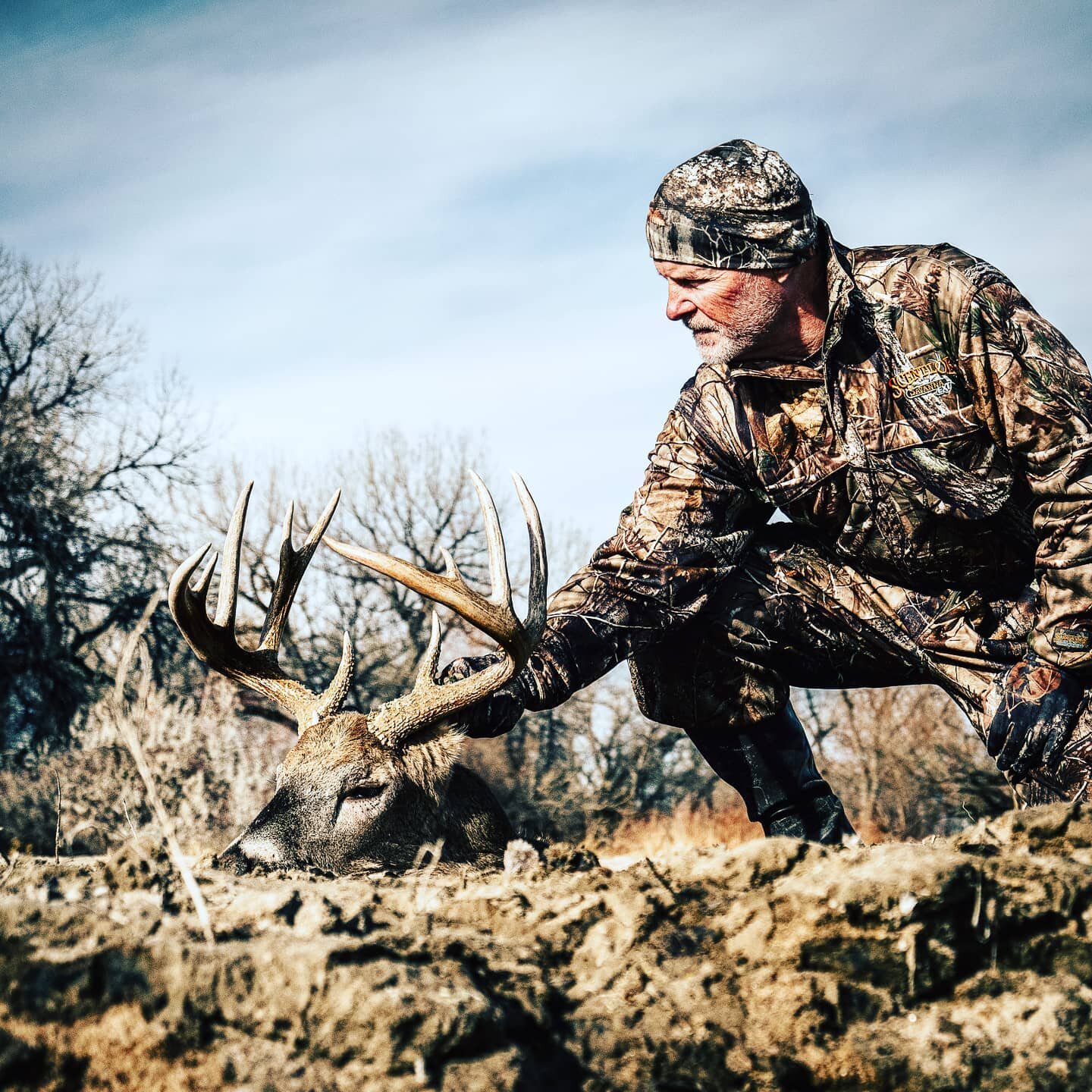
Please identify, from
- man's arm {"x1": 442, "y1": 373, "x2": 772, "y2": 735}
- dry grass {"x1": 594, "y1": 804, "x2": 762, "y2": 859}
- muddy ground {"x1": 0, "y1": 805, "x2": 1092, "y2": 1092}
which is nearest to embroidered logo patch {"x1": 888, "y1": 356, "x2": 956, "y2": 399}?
man's arm {"x1": 442, "y1": 373, "x2": 772, "y2": 735}

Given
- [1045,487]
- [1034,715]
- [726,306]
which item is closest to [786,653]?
[1034,715]

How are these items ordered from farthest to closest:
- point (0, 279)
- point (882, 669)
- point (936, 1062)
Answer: point (0, 279), point (882, 669), point (936, 1062)

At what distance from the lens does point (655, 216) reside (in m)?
4.10

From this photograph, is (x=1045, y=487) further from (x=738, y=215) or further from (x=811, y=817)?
(x=811, y=817)

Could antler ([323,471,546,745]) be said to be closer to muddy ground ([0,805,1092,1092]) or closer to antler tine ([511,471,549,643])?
antler tine ([511,471,549,643])

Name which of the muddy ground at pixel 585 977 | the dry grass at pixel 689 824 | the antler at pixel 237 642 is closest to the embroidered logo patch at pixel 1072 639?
the muddy ground at pixel 585 977

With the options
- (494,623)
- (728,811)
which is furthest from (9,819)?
(494,623)

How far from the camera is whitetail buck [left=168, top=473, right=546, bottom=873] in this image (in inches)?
158

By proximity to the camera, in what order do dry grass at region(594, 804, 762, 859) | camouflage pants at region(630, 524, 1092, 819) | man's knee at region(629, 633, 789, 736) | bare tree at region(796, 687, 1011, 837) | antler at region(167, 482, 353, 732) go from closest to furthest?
antler at region(167, 482, 353, 732) < camouflage pants at region(630, 524, 1092, 819) < man's knee at region(629, 633, 789, 736) < dry grass at region(594, 804, 762, 859) < bare tree at region(796, 687, 1011, 837)

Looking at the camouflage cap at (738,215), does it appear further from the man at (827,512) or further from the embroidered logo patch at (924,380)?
the embroidered logo patch at (924,380)

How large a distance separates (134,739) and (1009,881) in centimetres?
166

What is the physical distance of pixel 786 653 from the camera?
4613 mm

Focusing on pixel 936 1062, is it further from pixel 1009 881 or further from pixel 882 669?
pixel 882 669

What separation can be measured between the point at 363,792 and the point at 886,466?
6.51 ft
